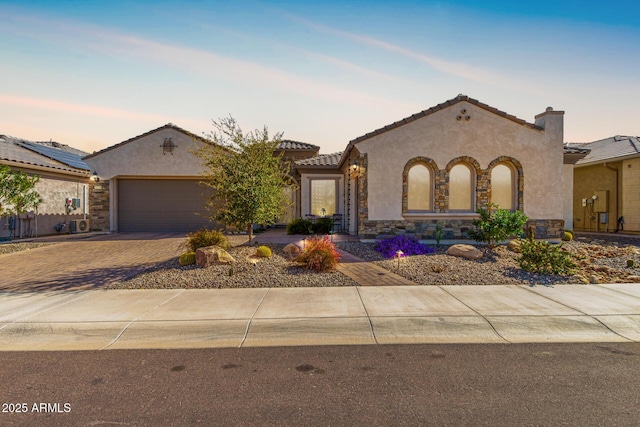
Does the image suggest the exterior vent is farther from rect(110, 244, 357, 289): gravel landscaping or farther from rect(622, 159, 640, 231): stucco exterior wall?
rect(622, 159, 640, 231): stucco exterior wall

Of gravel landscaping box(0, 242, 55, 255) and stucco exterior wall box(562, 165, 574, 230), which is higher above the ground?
stucco exterior wall box(562, 165, 574, 230)

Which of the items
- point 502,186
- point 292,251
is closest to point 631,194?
point 502,186

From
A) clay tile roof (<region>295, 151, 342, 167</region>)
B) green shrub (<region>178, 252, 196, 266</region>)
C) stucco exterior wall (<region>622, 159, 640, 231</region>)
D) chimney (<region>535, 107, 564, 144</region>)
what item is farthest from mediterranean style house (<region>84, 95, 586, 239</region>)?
stucco exterior wall (<region>622, 159, 640, 231</region>)

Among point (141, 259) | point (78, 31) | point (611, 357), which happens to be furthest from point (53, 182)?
point (611, 357)

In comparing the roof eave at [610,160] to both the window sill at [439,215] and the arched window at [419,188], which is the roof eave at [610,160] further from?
the arched window at [419,188]

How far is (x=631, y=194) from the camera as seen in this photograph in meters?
17.4

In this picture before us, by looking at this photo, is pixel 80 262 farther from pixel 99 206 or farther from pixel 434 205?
pixel 434 205

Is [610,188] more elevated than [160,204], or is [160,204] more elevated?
[610,188]

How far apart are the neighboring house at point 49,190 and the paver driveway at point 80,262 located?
2.76 meters

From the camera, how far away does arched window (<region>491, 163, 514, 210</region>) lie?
13.0 metres

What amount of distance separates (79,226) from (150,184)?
4073 millimetres

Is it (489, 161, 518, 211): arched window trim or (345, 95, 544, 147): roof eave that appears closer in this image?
(345, 95, 544, 147): roof eave

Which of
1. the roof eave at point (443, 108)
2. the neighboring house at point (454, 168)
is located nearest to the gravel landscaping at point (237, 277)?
the neighboring house at point (454, 168)

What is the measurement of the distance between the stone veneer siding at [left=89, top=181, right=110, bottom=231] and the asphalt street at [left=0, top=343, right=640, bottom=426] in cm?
1538
